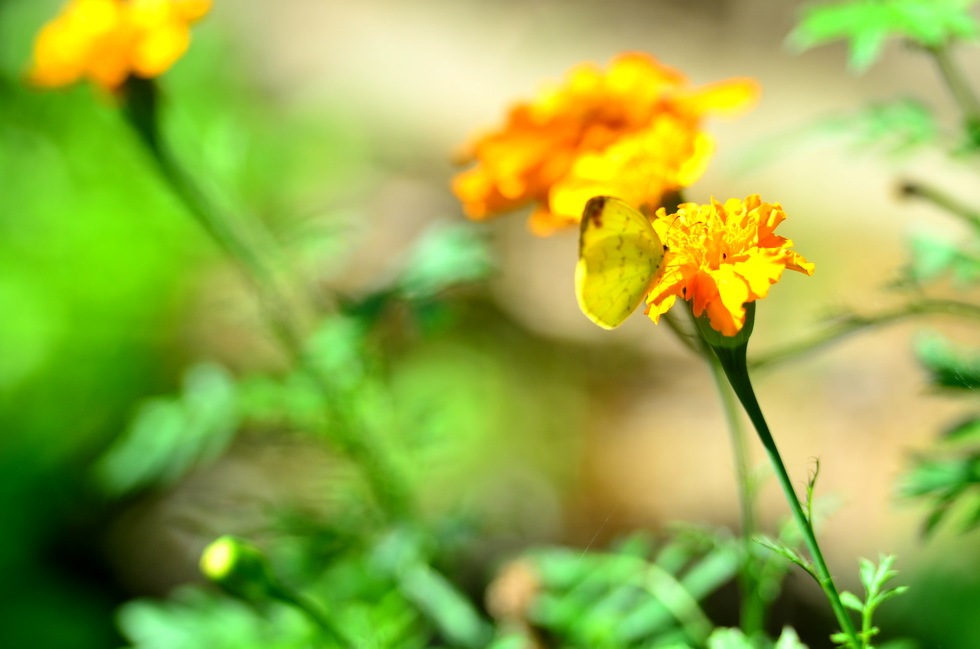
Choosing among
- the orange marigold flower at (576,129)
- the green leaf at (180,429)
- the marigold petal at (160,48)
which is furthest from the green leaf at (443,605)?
the marigold petal at (160,48)

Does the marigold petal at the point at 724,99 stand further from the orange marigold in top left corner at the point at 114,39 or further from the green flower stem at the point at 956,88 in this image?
the orange marigold in top left corner at the point at 114,39

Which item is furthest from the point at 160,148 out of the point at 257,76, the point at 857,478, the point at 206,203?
the point at 257,76

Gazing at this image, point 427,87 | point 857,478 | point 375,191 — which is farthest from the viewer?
point 427,87

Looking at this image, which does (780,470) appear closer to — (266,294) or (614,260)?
(614,260)

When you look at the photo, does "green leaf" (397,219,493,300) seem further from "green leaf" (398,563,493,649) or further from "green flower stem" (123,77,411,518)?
"green leaf" (398,563,493,649)

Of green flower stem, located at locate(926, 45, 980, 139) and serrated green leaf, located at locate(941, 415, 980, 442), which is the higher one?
green flower stem, located at locate(926, 45, 980, 139)

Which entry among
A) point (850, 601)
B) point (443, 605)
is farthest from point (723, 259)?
point (443, 605)

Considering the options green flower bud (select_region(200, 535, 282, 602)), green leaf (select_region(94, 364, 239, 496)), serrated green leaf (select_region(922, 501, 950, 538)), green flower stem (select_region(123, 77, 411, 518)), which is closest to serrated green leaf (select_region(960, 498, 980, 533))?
serrated green leaf (select_region(922, 501, 950, 538))

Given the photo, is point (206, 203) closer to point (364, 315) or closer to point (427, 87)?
point (364, 315)
